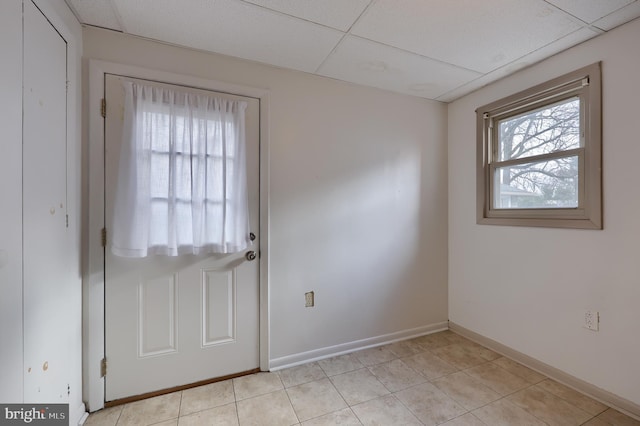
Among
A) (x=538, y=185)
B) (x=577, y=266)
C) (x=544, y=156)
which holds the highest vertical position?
(x=544, y=156)

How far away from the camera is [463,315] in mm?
2656

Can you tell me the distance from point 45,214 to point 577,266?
126 inches

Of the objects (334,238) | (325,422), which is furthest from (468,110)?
(325,422)

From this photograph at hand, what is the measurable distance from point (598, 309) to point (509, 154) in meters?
1.31

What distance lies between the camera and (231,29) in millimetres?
1639

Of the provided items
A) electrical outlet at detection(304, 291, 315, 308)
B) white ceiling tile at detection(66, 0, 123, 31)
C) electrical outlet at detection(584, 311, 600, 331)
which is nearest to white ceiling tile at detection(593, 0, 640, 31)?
electrical outlet at detection(584, 311, 600, 331)

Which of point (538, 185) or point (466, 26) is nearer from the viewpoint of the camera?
point (466, 26)

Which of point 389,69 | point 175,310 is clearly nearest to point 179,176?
point 175,310

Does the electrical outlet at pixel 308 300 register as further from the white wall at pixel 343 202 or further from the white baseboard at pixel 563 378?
the white baseboard at pixel 563 378

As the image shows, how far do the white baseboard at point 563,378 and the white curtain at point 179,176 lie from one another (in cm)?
234

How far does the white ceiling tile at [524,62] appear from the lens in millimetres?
1731

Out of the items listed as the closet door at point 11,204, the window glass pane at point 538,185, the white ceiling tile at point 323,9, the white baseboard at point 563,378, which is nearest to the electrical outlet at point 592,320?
the white baseboard at point 563,378

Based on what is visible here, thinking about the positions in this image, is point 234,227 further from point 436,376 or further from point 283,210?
point 436,376

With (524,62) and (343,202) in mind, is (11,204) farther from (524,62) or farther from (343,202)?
(524,62)
